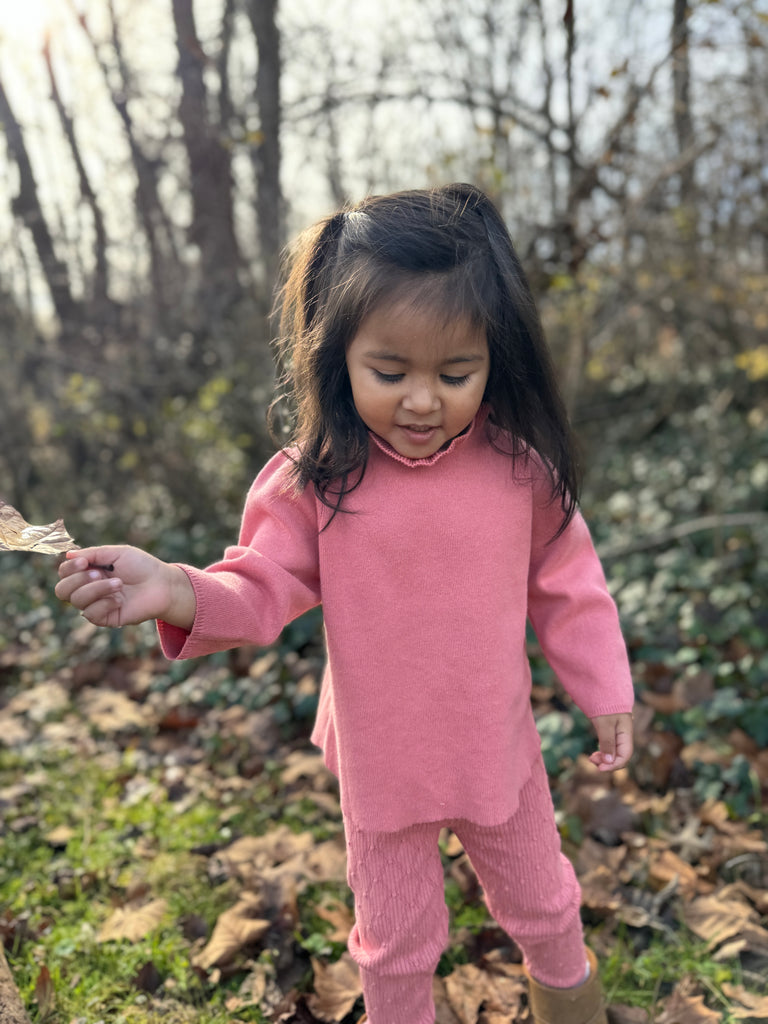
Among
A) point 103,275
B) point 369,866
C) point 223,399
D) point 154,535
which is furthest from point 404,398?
point 103,275

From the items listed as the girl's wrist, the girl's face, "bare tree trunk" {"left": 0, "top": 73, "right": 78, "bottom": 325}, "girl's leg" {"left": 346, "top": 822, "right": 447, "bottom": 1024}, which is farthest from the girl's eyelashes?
"bare tree trunk" {"left": 0, "top": 73, "right": 78, "bottom": 325}

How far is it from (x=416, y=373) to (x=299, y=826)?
1.79m

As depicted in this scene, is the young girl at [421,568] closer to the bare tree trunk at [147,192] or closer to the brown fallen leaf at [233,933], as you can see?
the brown fallen leaf at [233,933]

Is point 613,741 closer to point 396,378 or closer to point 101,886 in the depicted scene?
point 396,378

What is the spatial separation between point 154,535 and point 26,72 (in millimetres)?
4737

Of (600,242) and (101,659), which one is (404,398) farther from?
(101,659)

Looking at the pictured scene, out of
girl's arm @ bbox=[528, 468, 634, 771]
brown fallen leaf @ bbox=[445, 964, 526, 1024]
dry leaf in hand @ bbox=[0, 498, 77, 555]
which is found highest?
dry leaf in hand @ bbox=[0, 498, 77, 555]

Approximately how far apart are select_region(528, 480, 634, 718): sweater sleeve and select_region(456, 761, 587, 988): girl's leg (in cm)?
21

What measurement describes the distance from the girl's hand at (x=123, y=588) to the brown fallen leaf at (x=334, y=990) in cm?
109

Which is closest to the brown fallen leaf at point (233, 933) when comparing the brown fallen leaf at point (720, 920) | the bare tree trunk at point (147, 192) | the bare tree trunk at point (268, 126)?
the brown fallen leaf at point (720, 920)

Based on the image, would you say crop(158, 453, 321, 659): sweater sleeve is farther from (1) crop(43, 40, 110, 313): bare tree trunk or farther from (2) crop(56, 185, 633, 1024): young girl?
(1) crop(43, 40, 110, 313): bare tree trunk

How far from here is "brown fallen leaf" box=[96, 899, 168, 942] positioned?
2.13m

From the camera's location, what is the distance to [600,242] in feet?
12.2

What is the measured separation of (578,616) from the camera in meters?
1.73
